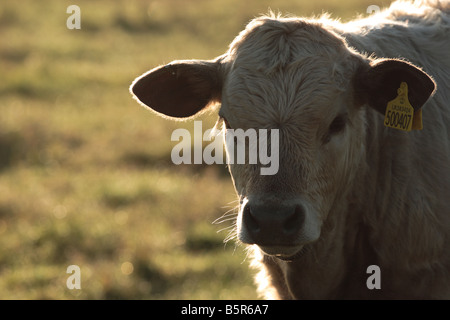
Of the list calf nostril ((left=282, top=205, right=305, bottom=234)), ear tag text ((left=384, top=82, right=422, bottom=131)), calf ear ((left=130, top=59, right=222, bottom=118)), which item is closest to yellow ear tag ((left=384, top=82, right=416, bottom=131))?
ear tag text ((left=384, top=82, right=422, bottom=131))

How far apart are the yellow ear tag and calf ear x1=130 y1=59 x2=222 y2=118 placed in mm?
1064

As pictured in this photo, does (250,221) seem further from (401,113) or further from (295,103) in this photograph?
(401,113)

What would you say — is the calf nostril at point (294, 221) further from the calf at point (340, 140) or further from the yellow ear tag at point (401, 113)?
the yellow ear tag at point (401, 113)

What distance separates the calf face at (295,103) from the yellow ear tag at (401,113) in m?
0.04

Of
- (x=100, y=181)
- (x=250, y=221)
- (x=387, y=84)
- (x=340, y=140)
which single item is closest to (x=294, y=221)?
(x=250, y=221)

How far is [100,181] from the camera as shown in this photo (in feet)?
34.4

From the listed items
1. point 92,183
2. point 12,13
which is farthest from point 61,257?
point 12,13

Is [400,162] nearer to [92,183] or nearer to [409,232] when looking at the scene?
[409,232]

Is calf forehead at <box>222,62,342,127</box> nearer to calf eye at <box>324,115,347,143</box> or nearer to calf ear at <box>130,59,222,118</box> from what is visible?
calf eye at <box>324,115,347,143</box>

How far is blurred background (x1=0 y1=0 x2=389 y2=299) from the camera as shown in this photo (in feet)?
25.3

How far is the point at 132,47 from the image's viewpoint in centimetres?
1898

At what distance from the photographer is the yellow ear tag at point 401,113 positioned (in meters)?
4.63

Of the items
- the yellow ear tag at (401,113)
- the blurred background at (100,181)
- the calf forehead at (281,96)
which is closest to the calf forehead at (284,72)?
the calf forehead at (281,96)

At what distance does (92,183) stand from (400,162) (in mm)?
6200
